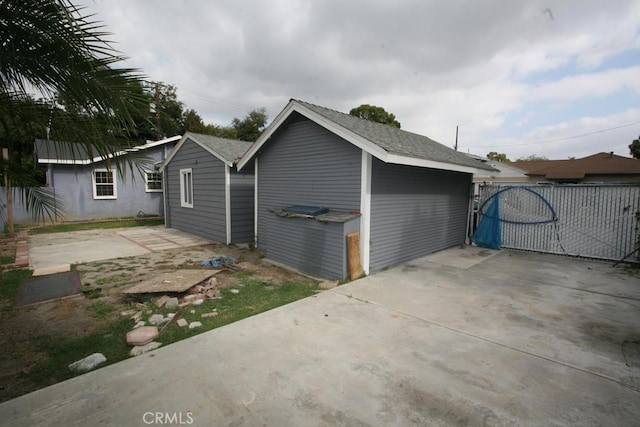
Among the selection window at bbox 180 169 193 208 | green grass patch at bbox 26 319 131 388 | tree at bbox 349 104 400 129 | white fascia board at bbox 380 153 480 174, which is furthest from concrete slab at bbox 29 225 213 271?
tree at bbox 349 104 400 129

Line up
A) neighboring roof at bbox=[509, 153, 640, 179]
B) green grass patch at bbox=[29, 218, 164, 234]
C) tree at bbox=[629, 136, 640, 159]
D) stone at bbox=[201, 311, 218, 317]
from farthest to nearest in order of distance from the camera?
1. tree at bbox=[629, 136, 640, 159]
2. neighboring roof at bbox=[509, 153, 640, 179]
3. green grass patch at bbox=[29, 218, 164, 234]
4. stone at bbox=[201, 311, 218, 317]

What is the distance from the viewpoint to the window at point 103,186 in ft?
46.6

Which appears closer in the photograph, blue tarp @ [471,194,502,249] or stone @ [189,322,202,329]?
stone @ [189,322,202,329]

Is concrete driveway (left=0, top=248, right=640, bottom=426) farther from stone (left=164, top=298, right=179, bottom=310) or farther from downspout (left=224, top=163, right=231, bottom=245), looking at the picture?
downspout (left=224, top=163, right=231, bottom=245)

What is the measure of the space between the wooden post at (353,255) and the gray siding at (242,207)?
4.85 m

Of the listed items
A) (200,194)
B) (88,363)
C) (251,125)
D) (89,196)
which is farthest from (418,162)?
(251,125)

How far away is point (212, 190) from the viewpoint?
9781mm

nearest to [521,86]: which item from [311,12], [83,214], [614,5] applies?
[614,5]

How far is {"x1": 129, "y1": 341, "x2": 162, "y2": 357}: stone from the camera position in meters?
3.17

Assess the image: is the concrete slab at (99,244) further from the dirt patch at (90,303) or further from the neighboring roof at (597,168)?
the neighboring roof at (597,168)

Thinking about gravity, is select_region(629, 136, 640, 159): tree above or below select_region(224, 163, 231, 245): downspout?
above

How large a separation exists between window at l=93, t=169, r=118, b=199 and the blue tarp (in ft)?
52.7

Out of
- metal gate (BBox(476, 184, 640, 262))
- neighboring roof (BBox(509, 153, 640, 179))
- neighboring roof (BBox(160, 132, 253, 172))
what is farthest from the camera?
neighboring roof (BBox(509, 153, 640, 179))

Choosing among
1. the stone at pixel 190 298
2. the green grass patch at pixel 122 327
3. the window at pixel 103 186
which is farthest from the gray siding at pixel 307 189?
the window at pixel 103 186
